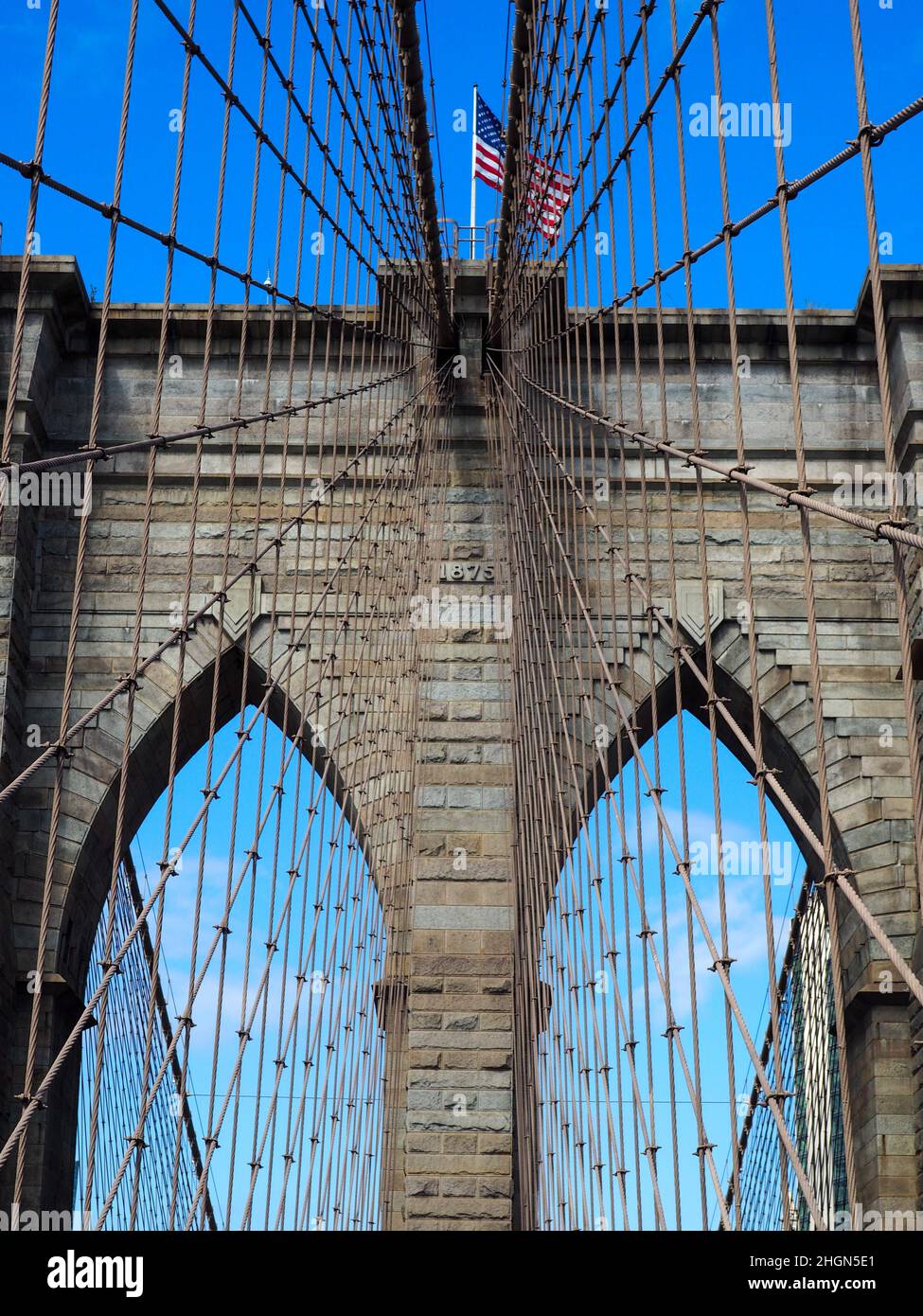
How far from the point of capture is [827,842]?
3.70 meters

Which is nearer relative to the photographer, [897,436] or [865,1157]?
[865,1157]

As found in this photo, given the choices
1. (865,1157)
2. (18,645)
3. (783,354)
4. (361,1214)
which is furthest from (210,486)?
(865,1157)

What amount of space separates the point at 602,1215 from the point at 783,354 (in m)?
6.55

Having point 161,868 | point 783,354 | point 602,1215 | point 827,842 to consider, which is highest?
point 783,354

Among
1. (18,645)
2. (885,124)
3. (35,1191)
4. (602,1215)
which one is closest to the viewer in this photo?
(885,124)

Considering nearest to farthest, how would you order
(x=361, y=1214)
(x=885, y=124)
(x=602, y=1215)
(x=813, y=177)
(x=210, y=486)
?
(x=885, y=124) < (x=813, y=177) < (x=602, y=1215) < (x=361, y=1214) < (x=210, y=486)

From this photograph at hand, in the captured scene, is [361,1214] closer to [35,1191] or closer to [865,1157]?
[35,1191]

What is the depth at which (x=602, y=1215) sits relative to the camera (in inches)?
232
